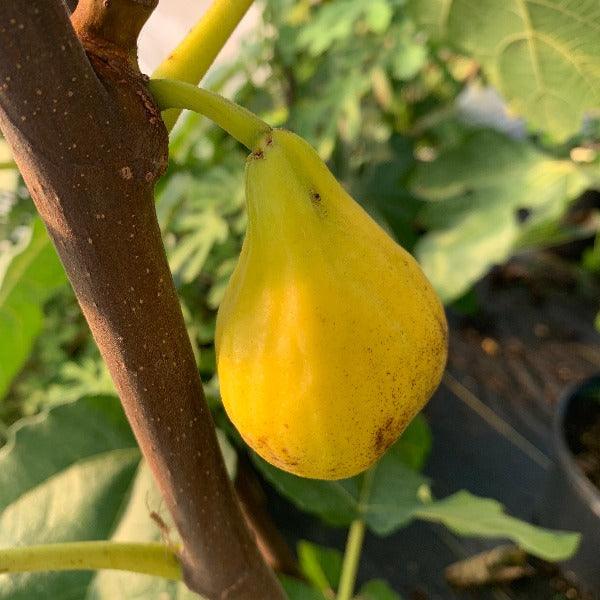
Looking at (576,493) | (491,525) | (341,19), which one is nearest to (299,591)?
(491,525)

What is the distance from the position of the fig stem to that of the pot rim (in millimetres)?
814

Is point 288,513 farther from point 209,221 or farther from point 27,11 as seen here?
point 27,11

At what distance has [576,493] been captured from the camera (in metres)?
0.93

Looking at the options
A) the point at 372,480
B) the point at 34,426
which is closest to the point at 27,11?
the point at 34,426

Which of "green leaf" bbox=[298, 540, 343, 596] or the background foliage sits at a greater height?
the background foliage

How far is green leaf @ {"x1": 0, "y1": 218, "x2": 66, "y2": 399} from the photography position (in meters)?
0.57

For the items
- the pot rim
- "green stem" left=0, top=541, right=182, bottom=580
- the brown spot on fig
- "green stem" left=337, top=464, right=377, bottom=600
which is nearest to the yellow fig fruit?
the brown spot on fig

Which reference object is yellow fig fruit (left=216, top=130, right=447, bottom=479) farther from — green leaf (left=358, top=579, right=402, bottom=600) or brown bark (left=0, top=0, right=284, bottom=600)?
green leaf (left=358, top=579, right=402, bottom=600)

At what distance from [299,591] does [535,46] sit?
→ 468 millimetres

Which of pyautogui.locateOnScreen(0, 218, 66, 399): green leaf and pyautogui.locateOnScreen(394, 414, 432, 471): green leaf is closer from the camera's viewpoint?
pyautogui.locateOnScreen(0, 218, 66, 399): green leaf

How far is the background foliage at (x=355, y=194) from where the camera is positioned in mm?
489

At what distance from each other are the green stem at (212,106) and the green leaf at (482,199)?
0.64 metres

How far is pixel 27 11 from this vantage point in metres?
0.21

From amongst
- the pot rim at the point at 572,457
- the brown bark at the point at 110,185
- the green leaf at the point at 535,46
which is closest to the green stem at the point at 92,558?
the brown bark at the point at 110,185
